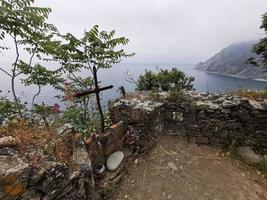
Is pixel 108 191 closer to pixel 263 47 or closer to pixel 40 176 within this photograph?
pixel 40 176

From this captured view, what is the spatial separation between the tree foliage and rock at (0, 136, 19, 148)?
9.99 meters

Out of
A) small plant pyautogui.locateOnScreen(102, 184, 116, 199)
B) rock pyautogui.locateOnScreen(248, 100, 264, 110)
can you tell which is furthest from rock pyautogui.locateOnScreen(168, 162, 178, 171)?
rock pyautogui.locateOnScreen(248, 100, 264, 110)

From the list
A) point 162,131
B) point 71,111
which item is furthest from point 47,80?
point 162,131

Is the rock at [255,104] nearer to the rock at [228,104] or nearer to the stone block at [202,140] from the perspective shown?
the rock at [228,104]

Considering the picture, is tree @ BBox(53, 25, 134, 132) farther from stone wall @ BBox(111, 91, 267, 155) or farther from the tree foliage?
the tree foliage

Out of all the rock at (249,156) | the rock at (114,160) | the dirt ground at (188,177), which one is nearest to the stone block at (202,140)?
the dirt ground at (188,177)

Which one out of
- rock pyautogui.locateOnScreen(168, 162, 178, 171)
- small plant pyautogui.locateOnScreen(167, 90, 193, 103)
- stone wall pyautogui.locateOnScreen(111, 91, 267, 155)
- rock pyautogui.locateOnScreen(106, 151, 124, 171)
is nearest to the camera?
rock pyautogui.locateOnScreen(106, 151, 124, 171)

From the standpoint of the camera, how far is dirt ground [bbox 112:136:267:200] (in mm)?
4469

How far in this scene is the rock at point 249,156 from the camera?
18.4ft

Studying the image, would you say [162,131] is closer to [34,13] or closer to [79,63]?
[79,63]

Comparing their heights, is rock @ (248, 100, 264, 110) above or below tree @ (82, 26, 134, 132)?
below

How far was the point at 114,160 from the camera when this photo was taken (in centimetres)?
480

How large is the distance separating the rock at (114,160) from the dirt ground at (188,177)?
36cm

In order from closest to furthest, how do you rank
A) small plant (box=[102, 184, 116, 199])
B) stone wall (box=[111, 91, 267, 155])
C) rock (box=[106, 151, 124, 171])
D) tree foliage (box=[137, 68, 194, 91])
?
small plant (box=[102, 184, 116, 199]), rock (box=[106, 151, 124, 171]), stone wall (box=[111, 91, 267, 155]), tree foliage (box=[137, 68, 194, 91])
